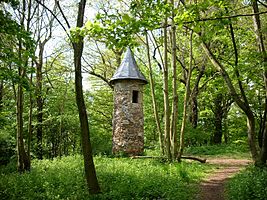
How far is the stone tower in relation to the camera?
686 inches

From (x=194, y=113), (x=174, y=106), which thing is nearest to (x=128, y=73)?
(x=174, y=106)

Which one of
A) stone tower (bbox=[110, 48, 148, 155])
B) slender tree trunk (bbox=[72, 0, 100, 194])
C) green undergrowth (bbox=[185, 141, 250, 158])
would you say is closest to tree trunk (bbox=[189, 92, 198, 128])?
green undergrowth (bbox=[185, 141, 250, 158])

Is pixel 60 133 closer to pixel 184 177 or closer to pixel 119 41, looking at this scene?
pixel 184 177

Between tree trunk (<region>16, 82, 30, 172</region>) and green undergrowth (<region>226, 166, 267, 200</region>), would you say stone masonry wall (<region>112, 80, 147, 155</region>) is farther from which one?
green undergrowth (<region>226, 166, 267, 200</region>)

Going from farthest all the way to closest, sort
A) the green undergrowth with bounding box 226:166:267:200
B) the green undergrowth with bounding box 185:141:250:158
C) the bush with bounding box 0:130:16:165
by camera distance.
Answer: the green undergrowth with bounding box 185:141:250:158, the bush with bounding box 0:130:16:165, the green undergrowth with bounding box 226:166:267:200

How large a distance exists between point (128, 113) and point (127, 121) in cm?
46

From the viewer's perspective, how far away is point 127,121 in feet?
57.6

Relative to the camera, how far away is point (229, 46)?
58.0 feet

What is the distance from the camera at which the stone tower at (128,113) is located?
17.4 meters

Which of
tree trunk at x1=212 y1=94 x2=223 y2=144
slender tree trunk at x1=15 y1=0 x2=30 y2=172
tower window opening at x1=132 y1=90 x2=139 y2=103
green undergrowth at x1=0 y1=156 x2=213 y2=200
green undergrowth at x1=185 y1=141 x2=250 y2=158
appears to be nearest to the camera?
green undergrowth at x1=0 y1=156 x2=213 y2=200

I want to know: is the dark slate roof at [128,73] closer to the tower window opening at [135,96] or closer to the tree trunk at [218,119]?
the tower window opening at [135,96]

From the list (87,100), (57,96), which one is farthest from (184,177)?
(87,100)

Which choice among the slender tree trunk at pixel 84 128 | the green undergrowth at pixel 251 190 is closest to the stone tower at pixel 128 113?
the green undergrowth at pixel 251 190

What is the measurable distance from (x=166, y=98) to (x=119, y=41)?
8476mm
